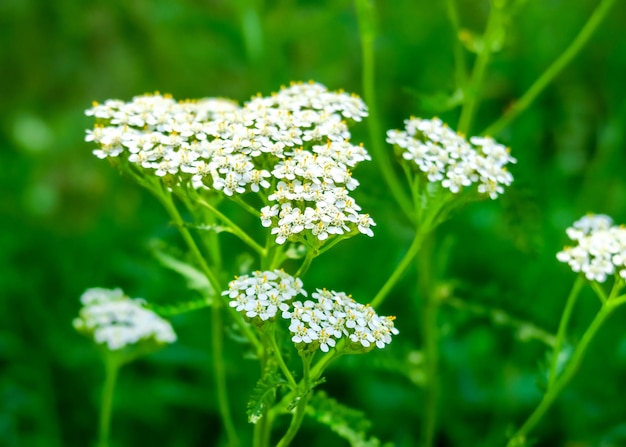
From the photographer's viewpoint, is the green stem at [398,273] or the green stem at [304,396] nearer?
the green stem at [304,396]

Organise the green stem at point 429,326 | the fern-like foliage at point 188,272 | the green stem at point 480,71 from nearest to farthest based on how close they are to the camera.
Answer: the fern-like foliage at point 188,272, the green stem at point 480,71, the green stem at point 429,326

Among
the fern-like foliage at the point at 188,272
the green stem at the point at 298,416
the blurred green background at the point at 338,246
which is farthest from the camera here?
the blurred green background at the point at 338,246

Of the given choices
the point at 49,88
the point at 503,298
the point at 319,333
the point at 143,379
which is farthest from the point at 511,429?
the point at 49,88

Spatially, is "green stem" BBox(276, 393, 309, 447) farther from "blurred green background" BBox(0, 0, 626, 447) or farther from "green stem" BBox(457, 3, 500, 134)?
"green stem" BBox(457, 3, 500, 134)

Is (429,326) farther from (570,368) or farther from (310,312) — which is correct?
(310,312)

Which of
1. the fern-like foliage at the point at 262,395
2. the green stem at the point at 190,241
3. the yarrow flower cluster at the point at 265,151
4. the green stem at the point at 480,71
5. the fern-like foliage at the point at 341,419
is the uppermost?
the green stem at the point at 480,71

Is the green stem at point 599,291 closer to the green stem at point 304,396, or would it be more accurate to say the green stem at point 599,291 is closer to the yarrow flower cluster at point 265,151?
the yarrow flower cluster at point 265,151

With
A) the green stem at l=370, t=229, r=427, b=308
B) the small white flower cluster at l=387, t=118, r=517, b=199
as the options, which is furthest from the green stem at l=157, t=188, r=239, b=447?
the small white flower cluster at l=387, t=118, r=517, b=199

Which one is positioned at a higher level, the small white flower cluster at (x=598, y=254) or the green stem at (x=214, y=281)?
the small white flower cluster at (x=598, y=254)

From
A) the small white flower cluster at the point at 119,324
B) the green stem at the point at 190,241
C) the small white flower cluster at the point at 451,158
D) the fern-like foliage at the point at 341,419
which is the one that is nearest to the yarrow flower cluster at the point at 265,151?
the green stem at the point at 190,241
